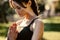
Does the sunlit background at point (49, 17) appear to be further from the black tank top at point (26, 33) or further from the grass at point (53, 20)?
the black tank top at point (26, 33)

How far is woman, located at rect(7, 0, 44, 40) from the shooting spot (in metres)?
0.69

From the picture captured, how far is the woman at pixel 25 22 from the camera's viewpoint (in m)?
0.69

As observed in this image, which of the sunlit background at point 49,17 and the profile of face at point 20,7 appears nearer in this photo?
the profile of face at point 20,7

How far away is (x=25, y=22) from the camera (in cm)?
72

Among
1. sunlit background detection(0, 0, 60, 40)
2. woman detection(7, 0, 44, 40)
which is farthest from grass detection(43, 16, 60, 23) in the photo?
woman detection(7, 0, 44, 40)

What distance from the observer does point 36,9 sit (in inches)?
28.6

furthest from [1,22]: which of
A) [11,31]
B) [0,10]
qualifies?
[11,31]

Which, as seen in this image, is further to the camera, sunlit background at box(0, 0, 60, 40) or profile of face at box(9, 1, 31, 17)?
sunlit background at box(0, 0, 60, 40)

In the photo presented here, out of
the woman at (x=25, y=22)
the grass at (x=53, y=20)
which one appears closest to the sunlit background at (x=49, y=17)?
the grass at (x=53, y=20)

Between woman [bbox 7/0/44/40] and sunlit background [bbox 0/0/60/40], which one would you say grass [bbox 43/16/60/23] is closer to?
sunlit background [bbox 0/0/60/40]

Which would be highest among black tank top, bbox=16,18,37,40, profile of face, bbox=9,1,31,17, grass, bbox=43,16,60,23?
profile of face, bbox=9,1,31,17

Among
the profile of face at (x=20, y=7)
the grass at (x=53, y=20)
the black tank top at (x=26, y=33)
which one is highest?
the profile of face at (x=20, y=7)

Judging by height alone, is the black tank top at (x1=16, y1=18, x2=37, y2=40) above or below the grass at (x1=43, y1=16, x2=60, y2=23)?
above

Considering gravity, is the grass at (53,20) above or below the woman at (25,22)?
below
